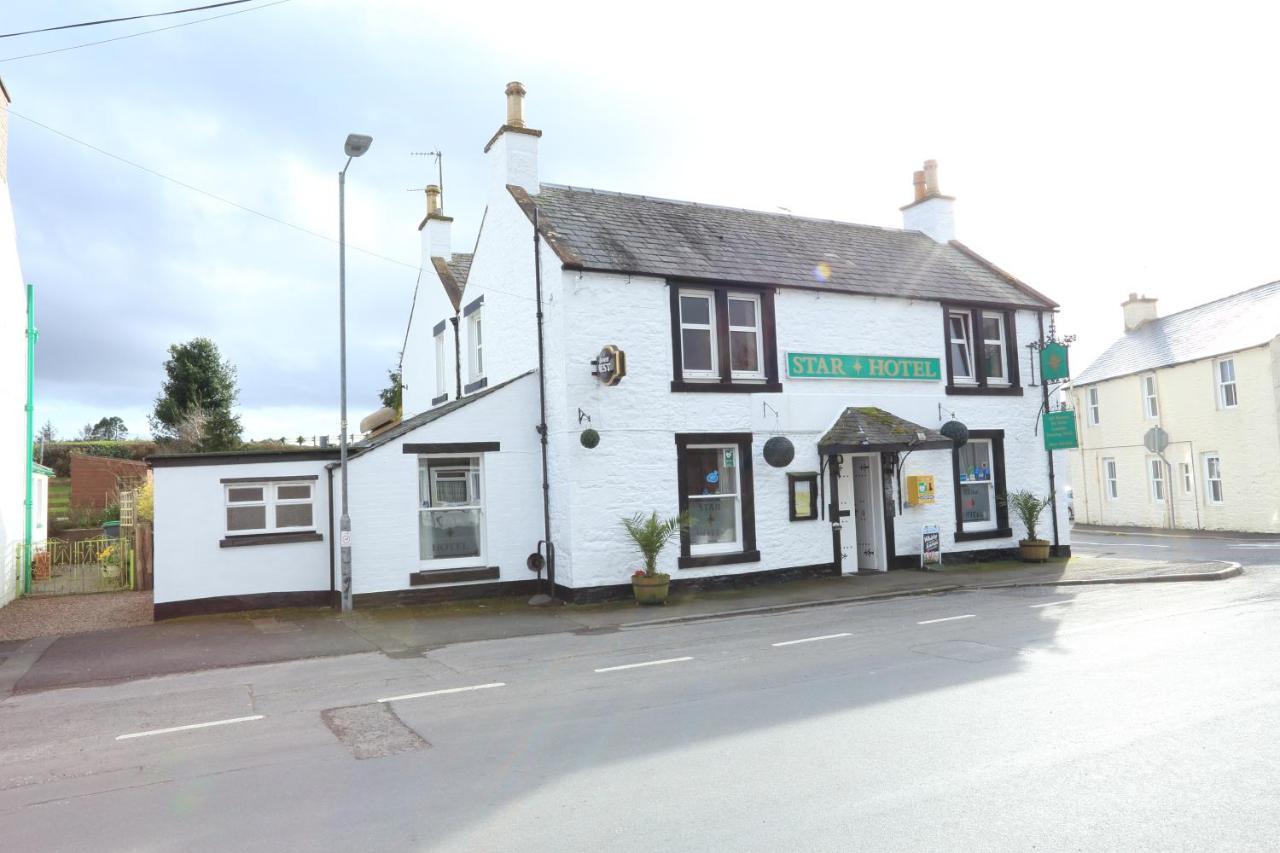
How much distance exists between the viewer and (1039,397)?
790 inches

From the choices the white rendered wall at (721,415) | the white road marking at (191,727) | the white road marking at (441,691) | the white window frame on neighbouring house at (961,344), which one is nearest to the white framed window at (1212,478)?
the white rendered wall at (721,415)

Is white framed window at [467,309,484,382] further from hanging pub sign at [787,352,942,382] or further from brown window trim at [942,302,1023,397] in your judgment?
brown window trim at [942,302,1023,397]

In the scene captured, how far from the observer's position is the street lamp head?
13.0 meters

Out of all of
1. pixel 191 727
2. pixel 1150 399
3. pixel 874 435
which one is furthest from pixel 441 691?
pixel 1150 399

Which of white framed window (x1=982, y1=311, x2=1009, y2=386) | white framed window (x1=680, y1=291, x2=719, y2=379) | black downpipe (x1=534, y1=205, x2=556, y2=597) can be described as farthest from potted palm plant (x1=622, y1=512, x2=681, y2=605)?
white framed window (x1=982, y1=311, x2=1009, y2=386)

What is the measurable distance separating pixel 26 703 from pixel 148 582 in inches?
435

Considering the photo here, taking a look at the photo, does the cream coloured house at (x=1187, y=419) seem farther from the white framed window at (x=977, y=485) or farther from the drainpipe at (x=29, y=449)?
the drainpipe at (x=29, y=449)

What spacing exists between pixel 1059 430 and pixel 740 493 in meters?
7.95

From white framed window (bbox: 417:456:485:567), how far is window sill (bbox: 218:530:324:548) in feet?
6.12

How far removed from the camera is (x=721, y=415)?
16250mm

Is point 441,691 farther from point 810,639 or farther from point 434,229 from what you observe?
point 434,229

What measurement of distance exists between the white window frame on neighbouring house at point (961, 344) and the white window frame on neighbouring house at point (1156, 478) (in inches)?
659

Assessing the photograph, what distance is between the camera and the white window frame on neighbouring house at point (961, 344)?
19297 mm

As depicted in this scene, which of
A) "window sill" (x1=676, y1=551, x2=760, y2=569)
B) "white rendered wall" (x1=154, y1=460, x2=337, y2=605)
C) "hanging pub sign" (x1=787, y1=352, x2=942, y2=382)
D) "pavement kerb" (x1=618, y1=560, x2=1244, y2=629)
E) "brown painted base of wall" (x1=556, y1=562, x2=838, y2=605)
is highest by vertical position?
"hanging pub sign" (x1=787, y1=352, x2=942, y2=382)
